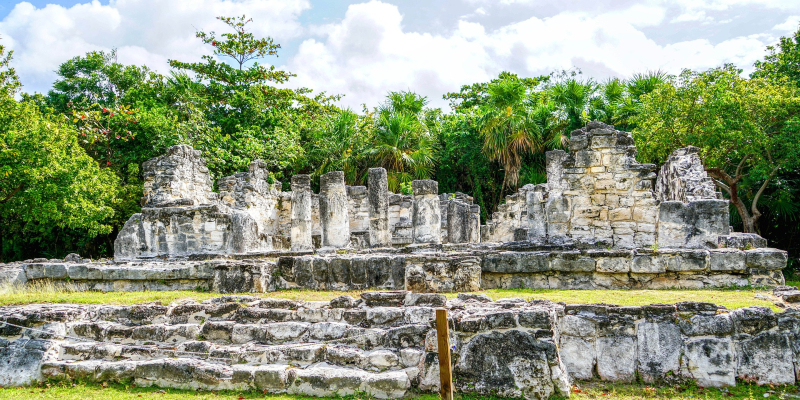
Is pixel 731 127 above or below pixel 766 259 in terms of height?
above

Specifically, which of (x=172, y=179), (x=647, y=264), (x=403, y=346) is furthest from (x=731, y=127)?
(x=172, y=179)

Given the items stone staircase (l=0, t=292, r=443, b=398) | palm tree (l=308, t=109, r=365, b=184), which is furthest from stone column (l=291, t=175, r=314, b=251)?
stone staircase (l=0, t=292, r=443, b=398)

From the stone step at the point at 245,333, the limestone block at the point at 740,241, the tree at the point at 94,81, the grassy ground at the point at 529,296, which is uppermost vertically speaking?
the tree at the point at 94,81

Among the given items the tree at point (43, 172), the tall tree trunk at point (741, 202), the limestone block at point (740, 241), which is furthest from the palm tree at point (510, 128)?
the tree at point (43, 172)

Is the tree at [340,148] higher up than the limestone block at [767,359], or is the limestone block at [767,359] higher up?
the tree at [340,148]

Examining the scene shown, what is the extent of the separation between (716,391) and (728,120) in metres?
10.0

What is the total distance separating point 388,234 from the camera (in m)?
12.5

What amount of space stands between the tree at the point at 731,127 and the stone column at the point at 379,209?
7.68m

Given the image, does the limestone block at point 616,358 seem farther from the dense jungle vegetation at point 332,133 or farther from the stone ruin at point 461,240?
the dense jungle vegetation at point 332,133

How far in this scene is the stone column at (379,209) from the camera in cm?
1235

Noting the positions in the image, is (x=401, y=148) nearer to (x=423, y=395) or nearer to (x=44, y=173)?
(x=44, y=173)

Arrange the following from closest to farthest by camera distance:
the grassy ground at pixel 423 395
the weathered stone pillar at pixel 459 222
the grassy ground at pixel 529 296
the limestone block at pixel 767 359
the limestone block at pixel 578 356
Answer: the grassy ground at pixel 423 395, the limestone block at pixel 767 359, the limestone block at pixel 578 356, the grassy ground at pixel 529 296, the weathered stone pillar at pixel 459 222

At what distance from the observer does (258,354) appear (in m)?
4.99

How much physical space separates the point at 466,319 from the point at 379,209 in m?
7.97
